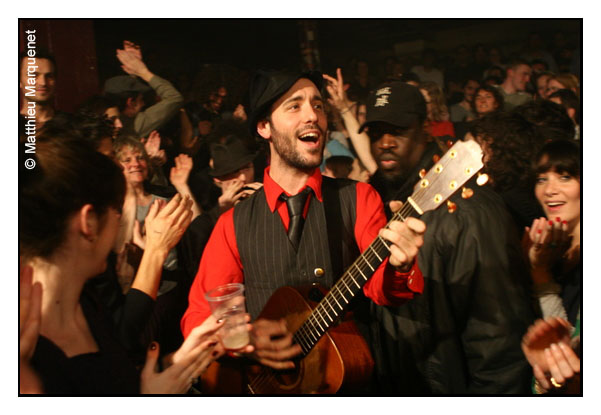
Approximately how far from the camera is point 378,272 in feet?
6.68

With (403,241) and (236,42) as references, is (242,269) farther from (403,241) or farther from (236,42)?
(236,42)

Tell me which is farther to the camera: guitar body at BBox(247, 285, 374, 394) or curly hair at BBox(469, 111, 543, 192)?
curly hair at BBox(469, 111, 543, 192)

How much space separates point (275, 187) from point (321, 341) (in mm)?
679

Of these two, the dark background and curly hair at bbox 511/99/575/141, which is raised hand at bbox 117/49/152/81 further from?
curly hair at bbox 511/99/575/141

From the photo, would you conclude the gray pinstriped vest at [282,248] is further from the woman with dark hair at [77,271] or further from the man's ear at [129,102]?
the man's ear at [129,102]

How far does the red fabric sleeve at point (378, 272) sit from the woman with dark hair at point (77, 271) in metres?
0.67

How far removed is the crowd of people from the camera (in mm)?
2203

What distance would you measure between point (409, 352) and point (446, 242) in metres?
0.51

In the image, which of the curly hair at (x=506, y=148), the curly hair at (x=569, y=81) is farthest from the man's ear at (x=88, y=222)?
the curly hair at (x=569, y=81)

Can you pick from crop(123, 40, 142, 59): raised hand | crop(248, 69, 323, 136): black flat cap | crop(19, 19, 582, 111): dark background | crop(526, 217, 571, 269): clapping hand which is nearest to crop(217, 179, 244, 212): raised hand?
crop(248, 69, 323, 136): black flat cap

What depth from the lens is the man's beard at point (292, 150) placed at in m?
2.21

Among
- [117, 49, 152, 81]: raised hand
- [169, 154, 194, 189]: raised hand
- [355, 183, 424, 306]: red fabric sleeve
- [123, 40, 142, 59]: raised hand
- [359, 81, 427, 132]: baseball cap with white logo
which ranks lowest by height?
[355, 183, 424, 306]: red fabric sleeve

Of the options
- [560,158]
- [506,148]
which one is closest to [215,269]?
[506,148]

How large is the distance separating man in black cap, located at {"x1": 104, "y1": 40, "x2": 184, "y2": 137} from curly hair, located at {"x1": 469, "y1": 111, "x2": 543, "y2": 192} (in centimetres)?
134
